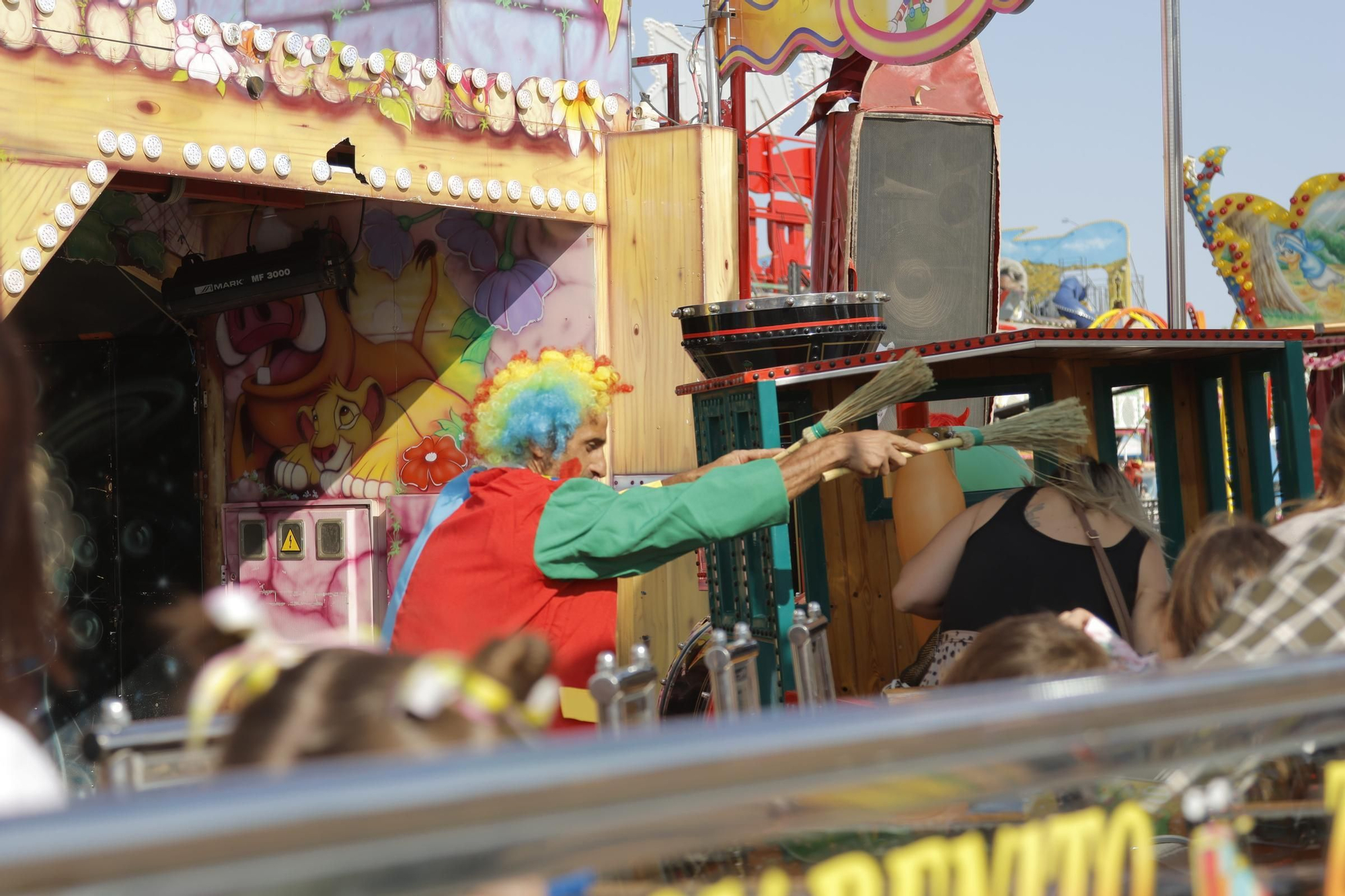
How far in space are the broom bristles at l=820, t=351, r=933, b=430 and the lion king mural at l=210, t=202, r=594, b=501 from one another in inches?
154

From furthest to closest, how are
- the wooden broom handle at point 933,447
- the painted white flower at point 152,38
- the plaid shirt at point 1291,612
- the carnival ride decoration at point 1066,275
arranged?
the carnival ride decoration at point 1066,275 < the painted white flower at point 152,38 < the wooden broom handle at point 933,447 < the plaid shirt at point 1291,612

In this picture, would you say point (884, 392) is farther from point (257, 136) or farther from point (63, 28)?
point (63, 28)

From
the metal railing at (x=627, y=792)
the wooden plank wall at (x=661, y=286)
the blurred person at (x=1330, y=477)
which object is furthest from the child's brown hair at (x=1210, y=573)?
the wooden plank wall at (x=661, y=286)

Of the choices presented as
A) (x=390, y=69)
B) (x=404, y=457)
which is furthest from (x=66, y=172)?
(x=404, y=457)

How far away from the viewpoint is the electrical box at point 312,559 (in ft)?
28.4

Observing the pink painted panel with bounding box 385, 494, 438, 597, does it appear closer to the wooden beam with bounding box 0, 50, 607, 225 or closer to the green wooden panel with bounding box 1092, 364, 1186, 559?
the wooden beam with bounding box 0, 50, 607, 225

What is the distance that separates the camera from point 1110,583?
391cm

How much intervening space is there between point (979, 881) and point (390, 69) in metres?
6.62

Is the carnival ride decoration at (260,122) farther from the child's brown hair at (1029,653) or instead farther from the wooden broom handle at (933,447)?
the child's brown hair at (1029,653)

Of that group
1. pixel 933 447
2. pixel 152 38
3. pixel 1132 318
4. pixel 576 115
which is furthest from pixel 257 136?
pixel 1132 318

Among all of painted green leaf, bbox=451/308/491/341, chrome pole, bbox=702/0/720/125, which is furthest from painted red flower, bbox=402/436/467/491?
chrome pole, bbox=702/0/720/125

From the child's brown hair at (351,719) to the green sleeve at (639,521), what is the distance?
6.89 ft

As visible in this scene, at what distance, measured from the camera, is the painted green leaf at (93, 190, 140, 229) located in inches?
327

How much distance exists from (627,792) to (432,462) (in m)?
7.79
